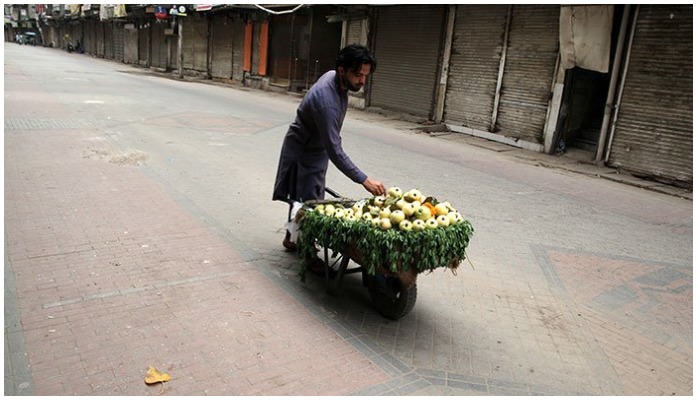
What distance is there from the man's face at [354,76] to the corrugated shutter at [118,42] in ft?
137

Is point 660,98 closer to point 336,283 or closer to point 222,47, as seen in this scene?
point 336,283

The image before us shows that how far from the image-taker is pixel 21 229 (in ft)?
16.3

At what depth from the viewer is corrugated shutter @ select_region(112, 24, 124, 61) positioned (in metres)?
41.0

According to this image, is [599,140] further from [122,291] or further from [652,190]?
[122,291]

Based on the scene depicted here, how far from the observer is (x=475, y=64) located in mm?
13688

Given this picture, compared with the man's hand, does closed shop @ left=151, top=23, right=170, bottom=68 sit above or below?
above

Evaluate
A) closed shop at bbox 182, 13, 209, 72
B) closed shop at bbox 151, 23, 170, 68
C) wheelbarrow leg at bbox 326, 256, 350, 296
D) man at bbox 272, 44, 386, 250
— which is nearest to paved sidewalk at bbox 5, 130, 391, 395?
wheelbarrow leg at bbox 326, 256, 350, 296

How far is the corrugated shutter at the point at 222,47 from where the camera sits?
26.3 m

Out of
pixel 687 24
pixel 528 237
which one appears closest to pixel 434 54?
pixel 687 24

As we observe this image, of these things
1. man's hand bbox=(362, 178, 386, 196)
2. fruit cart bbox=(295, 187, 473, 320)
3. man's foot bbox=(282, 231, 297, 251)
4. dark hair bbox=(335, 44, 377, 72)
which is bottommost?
man's foot bbox=(282, 231, 297, 251)

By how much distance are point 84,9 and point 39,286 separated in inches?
1863

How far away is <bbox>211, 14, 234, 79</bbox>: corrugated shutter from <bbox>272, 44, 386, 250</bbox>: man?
919 inches

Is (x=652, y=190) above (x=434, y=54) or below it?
below

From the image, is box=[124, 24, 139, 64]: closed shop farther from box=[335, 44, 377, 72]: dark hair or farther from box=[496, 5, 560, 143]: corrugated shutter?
box=[335, 44, 377, 72]: dark hair
